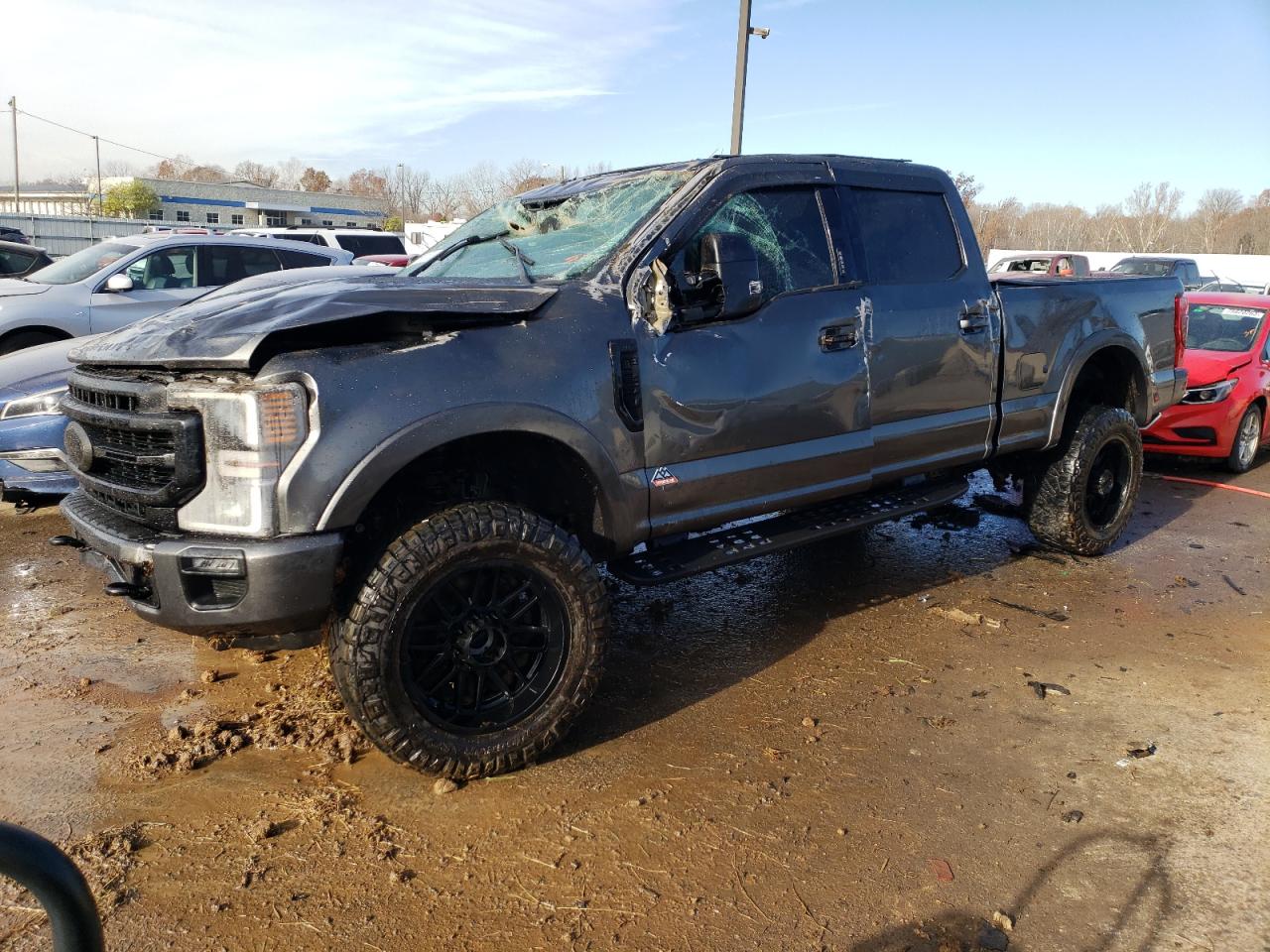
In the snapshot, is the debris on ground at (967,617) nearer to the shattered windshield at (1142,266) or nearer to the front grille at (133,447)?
the front grille at (133,447)

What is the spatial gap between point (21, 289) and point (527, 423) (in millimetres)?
8242

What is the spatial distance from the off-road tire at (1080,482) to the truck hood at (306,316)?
3.57 meters

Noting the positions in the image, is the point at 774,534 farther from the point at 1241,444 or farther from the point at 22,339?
the point at 22,339

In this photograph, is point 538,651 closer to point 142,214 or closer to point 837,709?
point 837,709

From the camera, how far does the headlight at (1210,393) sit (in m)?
8.09

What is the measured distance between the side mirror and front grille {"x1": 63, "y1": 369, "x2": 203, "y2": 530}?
5.96 ft

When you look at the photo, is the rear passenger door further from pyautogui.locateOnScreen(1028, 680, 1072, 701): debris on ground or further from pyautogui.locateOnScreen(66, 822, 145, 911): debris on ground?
pyautogui.locateOnScreen(66, 822, 145, 911): debris on ground

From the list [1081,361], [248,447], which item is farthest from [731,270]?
[1081,361]

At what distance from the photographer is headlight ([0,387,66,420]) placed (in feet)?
17.6

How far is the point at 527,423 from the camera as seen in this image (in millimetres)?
3105

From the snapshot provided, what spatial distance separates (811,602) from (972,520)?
2261 millimetres

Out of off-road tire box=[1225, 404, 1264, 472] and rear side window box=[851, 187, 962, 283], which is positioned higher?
rear side window box=[851, 187, 962, 283]

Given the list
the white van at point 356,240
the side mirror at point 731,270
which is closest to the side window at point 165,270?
the side mirror at point 731,270

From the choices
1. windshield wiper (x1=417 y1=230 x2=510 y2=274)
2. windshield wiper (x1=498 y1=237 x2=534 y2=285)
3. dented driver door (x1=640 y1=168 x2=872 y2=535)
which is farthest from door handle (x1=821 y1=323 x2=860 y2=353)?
windshield wiper (x1=417 y1=230 x2=510 y2=274)
